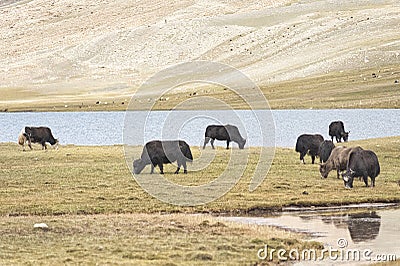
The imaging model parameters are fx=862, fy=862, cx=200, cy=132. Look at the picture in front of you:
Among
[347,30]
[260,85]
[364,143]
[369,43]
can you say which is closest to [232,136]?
[364,143]

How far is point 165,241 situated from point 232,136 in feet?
73.2

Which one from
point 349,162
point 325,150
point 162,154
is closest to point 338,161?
point 349,162

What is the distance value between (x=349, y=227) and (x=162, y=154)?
10.7 metres

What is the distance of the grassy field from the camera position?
1669 centimetres

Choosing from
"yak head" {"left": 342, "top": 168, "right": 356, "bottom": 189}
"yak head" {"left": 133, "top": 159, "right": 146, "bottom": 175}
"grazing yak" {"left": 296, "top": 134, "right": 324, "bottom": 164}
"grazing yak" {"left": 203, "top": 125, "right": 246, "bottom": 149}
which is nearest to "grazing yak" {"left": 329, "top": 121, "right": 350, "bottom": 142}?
"grazing yak" {"left": 203, "top": 125, "right": 246, "bottom": 149}

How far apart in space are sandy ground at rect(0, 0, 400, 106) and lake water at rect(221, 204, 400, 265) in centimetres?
9935

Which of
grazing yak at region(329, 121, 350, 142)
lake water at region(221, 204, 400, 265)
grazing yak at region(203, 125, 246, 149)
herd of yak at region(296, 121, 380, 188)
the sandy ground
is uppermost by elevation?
the sandy ground

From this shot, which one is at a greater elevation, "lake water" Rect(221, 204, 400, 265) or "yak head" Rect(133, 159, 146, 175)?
"yak head" Rect(133, 159, 146, 175)

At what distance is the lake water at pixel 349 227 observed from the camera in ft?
57.1

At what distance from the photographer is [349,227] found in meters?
20.1

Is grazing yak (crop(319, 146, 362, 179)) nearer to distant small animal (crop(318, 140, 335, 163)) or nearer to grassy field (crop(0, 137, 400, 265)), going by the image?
grassy field (crop(0, 137, 400, 265))

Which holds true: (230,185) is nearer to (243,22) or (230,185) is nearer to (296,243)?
(296,243)

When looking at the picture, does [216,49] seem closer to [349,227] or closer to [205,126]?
[205,126]

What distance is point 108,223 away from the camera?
66.1 ft
